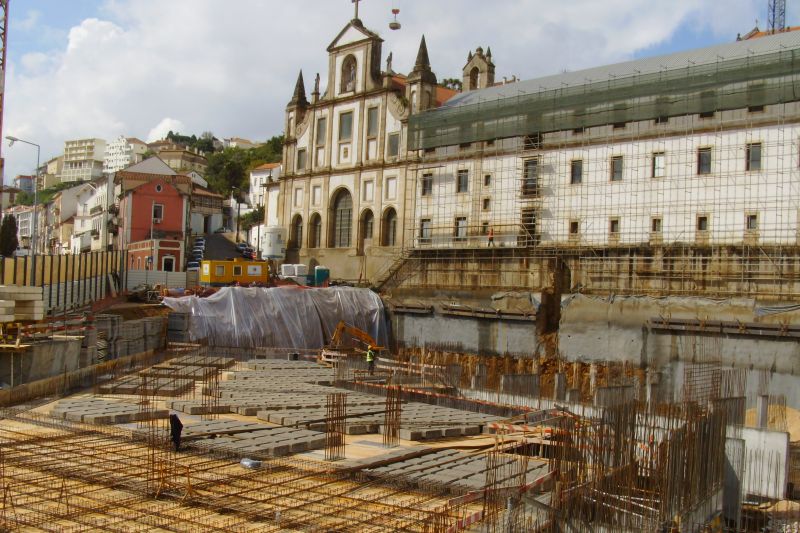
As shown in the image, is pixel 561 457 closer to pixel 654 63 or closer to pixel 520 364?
pixel 520 364

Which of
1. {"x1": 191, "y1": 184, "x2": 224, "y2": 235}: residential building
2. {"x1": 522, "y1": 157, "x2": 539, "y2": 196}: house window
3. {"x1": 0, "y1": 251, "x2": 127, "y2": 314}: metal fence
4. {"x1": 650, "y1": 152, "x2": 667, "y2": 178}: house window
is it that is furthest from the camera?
{"x1": 191, "y1": 184, "x2": 224, "y2": 235}: residential building

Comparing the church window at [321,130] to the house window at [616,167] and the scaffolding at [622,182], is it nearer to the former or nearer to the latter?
the scaffolding at [622,182]

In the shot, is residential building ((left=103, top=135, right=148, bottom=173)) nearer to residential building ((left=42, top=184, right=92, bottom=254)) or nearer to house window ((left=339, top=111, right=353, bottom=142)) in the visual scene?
residential building ((left=42, top=184, right=92, bottom=254))

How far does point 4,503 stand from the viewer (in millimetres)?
11484

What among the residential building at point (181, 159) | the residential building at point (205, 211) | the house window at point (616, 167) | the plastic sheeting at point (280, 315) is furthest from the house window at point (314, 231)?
the residential building at point (181, 159)

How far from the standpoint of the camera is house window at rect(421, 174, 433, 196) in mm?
46531

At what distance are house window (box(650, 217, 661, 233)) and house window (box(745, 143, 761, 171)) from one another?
454 centimetres

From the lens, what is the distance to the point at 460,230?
44719 millimetres

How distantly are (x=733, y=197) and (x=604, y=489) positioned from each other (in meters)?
26.2

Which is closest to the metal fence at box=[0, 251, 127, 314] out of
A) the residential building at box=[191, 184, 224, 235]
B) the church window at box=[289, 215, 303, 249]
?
the church window at box=[289, 215, 303, 249]

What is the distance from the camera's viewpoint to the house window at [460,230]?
44.4m

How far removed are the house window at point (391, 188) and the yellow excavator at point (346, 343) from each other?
10.3 m

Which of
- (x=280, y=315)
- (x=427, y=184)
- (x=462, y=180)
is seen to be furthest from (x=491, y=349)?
(x=427, y=184)

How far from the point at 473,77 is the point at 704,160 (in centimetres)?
2371
